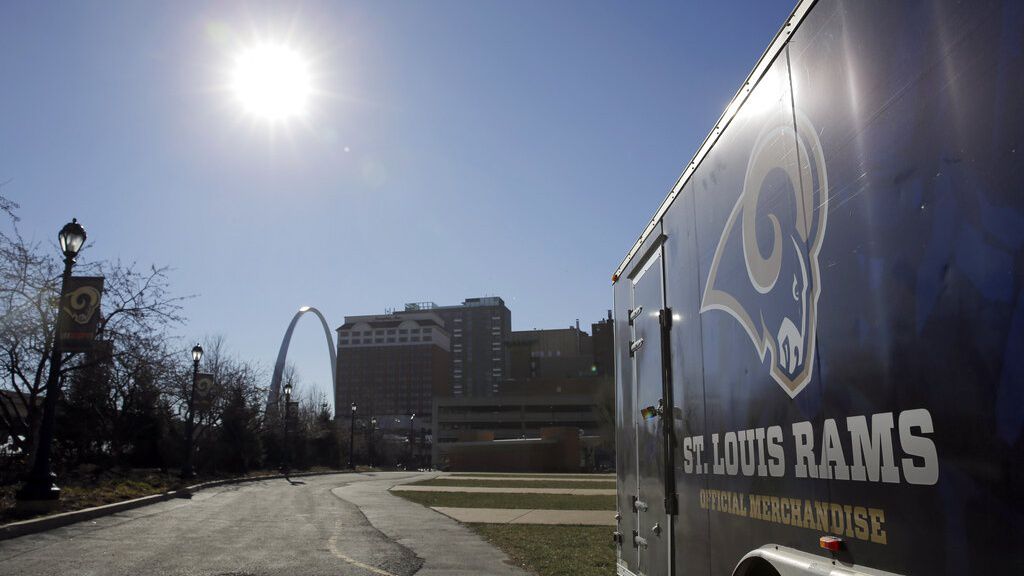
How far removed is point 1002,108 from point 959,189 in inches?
10.0

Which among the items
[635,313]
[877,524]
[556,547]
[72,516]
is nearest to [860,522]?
[877,524]

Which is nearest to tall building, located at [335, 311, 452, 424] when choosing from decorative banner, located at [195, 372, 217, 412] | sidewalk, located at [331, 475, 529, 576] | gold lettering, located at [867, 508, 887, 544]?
decorative banner, located at [195, 372, 217, 412]

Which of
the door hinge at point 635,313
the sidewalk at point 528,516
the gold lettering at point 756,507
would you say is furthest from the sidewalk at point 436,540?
the gold lettering at point 756,507

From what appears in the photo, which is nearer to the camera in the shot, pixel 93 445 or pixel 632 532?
pixel 632 532

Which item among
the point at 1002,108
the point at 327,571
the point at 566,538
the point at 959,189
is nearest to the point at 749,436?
the point at 959,189

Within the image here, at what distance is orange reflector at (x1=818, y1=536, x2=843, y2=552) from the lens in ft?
9.24

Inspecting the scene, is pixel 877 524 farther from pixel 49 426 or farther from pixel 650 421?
pixel 49 426

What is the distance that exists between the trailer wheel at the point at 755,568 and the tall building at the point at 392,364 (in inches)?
6853

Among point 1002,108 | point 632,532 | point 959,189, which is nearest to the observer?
point 1002,108

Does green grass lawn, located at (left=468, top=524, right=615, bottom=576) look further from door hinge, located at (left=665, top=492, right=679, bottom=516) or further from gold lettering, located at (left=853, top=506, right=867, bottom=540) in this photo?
gold lettering, located at (left=853, top=506, right=867, bottom=540)

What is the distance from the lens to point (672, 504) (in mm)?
4922

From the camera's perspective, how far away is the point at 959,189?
88.5 inches

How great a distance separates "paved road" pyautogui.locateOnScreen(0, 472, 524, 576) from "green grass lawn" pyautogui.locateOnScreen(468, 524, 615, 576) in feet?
1.26

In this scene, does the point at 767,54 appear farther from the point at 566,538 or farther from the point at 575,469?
the point at 575,469
